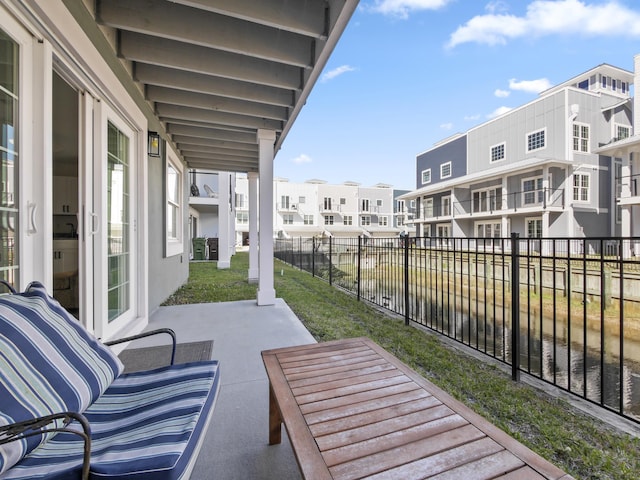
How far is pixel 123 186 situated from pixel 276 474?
310 centimetres

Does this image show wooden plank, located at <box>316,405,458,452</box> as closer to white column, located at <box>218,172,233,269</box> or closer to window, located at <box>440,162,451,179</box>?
white column, located at <box>218,172,233,269</box>

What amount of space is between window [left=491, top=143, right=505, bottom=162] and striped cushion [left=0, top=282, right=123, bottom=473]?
20.0 m

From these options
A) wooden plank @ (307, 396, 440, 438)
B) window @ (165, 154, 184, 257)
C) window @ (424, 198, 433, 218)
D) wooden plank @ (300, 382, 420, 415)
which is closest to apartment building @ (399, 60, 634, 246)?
window @ (424, 198, 433, 218)

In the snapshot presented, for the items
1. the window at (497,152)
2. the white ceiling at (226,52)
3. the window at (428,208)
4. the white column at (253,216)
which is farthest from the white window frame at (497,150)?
the white ceiling at (226,52)

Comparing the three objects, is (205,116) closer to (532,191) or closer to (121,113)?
(121,113)

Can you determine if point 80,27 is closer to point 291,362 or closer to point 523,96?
point 291,362

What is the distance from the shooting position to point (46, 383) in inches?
47.4

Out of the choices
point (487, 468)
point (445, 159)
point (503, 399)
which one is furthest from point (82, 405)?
point (445, 159)

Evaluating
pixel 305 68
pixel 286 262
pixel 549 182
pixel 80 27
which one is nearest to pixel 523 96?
pixel 549 182

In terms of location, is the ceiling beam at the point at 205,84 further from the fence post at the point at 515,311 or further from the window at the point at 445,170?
the window at the point at 445,170

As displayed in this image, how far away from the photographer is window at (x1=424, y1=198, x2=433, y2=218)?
20.8 meters

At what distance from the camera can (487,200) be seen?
17.3 metres

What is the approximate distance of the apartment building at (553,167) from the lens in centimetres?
1420

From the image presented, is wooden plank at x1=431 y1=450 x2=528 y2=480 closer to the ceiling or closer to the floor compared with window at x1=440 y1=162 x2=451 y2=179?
closer to the floor
